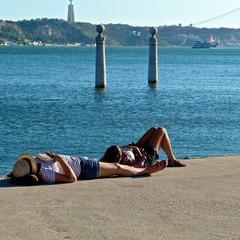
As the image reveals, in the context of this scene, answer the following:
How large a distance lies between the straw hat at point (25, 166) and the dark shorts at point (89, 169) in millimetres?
606

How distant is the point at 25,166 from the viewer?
793 centimetres

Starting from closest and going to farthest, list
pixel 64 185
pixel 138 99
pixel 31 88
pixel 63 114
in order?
1. pixel 64 185
2. pixel 63 114
3. pixel 138 99
4. pixel 31 88

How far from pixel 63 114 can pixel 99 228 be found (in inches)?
955

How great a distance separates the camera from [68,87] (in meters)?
49.8

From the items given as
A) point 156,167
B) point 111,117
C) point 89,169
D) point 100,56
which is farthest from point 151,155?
point 100,56

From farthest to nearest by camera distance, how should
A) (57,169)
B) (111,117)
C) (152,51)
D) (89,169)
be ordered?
(152,51)
(111,117)
(89,169)
(57,169)

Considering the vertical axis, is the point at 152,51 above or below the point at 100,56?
above

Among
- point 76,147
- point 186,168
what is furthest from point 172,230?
point 76,147

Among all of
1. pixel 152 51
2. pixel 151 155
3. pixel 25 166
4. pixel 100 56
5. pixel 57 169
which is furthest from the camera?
pixel 152 51

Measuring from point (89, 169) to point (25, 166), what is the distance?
78 cm

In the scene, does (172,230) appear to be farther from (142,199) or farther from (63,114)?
(63,114)

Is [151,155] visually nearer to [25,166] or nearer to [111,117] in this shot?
[25,166]

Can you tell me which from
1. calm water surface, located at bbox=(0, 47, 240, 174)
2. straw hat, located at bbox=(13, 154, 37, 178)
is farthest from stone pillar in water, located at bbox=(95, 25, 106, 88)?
straw hat, located at bbox=(13, 154, 37, 178)

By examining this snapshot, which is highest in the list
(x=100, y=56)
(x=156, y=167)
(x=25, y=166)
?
(x=25, y=166)
